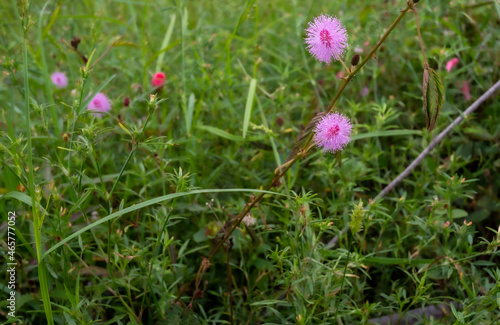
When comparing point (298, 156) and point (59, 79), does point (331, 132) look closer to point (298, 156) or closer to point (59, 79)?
point (298, 156)

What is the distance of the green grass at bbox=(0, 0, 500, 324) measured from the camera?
1362 mm

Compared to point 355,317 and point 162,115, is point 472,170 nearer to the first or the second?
point 355,317

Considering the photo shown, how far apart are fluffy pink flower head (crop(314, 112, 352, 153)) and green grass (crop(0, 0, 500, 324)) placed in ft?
0.64

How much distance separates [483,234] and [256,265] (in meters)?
0.95

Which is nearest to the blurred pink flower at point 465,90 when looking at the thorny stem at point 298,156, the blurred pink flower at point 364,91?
the blurred pink flower at point 364,91

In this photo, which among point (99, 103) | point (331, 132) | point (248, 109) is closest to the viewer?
point (331, 132)

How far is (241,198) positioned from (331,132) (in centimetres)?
63

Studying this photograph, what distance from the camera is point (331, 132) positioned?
1.19 m

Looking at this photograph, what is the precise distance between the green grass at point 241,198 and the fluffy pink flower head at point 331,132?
195 mm

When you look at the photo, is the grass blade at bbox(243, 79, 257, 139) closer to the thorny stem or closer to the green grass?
the green grass

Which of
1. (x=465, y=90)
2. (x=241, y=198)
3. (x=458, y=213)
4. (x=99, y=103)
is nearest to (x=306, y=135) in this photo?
(x=241, y=198)

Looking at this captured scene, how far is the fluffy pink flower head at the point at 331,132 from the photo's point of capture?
3.89ft

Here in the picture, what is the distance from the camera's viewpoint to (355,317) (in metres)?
1.49

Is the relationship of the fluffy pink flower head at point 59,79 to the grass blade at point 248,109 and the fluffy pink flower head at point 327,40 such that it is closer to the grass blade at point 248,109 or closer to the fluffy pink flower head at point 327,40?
the grass blade at point 248,109
